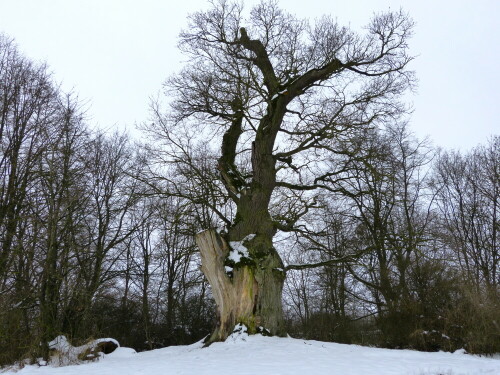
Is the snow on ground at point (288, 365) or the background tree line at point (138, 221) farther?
the background tree line at point (138, 221)

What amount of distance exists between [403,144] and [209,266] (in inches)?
589

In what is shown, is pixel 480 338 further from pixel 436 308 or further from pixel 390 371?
pixel 390 371

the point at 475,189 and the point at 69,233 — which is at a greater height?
the point at 475,189

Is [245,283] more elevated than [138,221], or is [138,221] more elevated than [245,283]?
[138,221]

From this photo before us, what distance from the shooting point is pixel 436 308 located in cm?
1407

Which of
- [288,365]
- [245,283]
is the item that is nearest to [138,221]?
[245,283]

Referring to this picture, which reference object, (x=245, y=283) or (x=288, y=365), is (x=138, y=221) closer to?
(x=245, y=283)

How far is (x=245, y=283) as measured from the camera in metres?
10.7

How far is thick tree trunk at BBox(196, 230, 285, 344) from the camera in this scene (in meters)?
10.5

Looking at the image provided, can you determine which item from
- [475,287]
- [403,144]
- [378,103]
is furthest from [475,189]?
[378,103]

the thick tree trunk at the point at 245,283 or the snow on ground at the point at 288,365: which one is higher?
the thick tree trunk at the point at 245,283

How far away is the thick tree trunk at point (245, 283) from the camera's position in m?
10.5

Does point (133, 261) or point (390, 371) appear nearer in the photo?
point (390, 371)

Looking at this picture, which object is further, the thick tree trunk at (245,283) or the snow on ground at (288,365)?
the thick tree trunk at (245,283)
